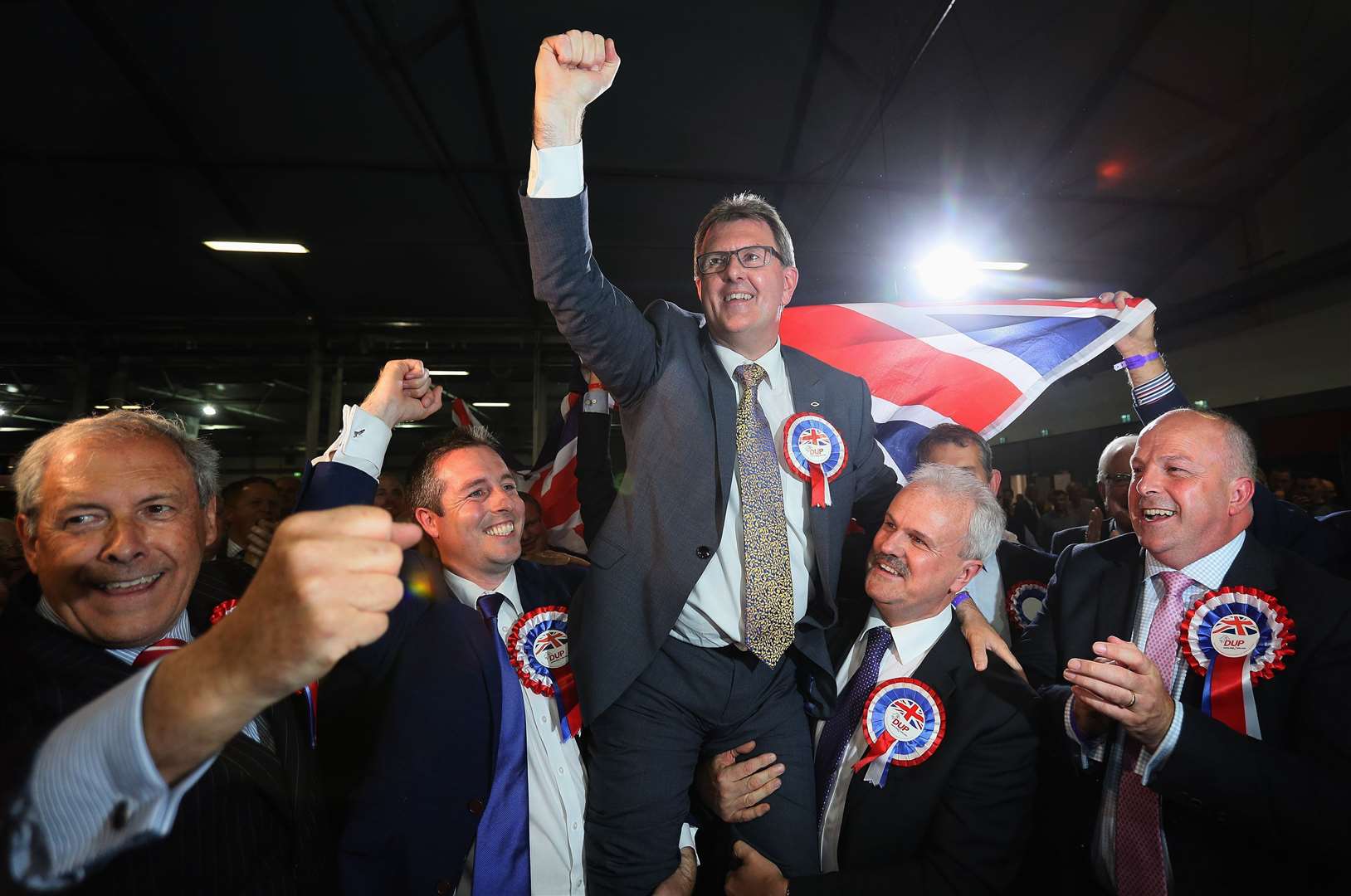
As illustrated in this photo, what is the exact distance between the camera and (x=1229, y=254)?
8914mm

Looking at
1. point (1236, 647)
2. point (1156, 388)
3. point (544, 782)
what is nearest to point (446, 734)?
point (544, 782)

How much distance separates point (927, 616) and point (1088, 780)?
61 cm

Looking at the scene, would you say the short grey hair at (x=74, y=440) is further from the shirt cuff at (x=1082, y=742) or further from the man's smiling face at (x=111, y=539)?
the shirt cuff at (x=1082, y=742)

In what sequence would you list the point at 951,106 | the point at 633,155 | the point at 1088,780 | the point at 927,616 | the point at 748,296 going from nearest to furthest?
1. the point at 748,296
2. the point at 1088,780
3. the point at 927,616
4. the point at 951,106
5. the point at 633,155

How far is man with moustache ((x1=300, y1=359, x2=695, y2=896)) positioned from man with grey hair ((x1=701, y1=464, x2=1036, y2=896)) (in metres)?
0.42

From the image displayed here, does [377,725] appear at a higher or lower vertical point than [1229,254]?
lower

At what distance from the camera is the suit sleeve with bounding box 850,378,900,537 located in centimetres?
206

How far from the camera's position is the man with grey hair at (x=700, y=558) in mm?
1651

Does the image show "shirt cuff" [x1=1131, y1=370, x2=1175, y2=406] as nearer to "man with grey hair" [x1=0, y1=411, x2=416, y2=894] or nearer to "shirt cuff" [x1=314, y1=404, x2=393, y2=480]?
"shirt cuff" [x1=314, y1=404, x2=393, y2=480]

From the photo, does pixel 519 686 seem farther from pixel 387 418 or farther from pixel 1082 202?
pixel 1082 202

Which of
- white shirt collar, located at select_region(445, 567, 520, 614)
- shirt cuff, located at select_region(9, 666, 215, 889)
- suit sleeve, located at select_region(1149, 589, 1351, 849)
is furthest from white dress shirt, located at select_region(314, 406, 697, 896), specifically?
suit sleeve, located at select_region(1149, 589, 1351, 849)

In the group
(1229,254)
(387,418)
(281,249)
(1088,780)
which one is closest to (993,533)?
(1088,780)

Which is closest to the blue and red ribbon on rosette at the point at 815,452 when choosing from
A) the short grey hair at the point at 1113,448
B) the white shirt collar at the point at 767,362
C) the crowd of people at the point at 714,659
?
the crowd of people at the point at 714,659

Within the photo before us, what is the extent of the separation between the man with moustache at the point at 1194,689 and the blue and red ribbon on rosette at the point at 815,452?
674mm
